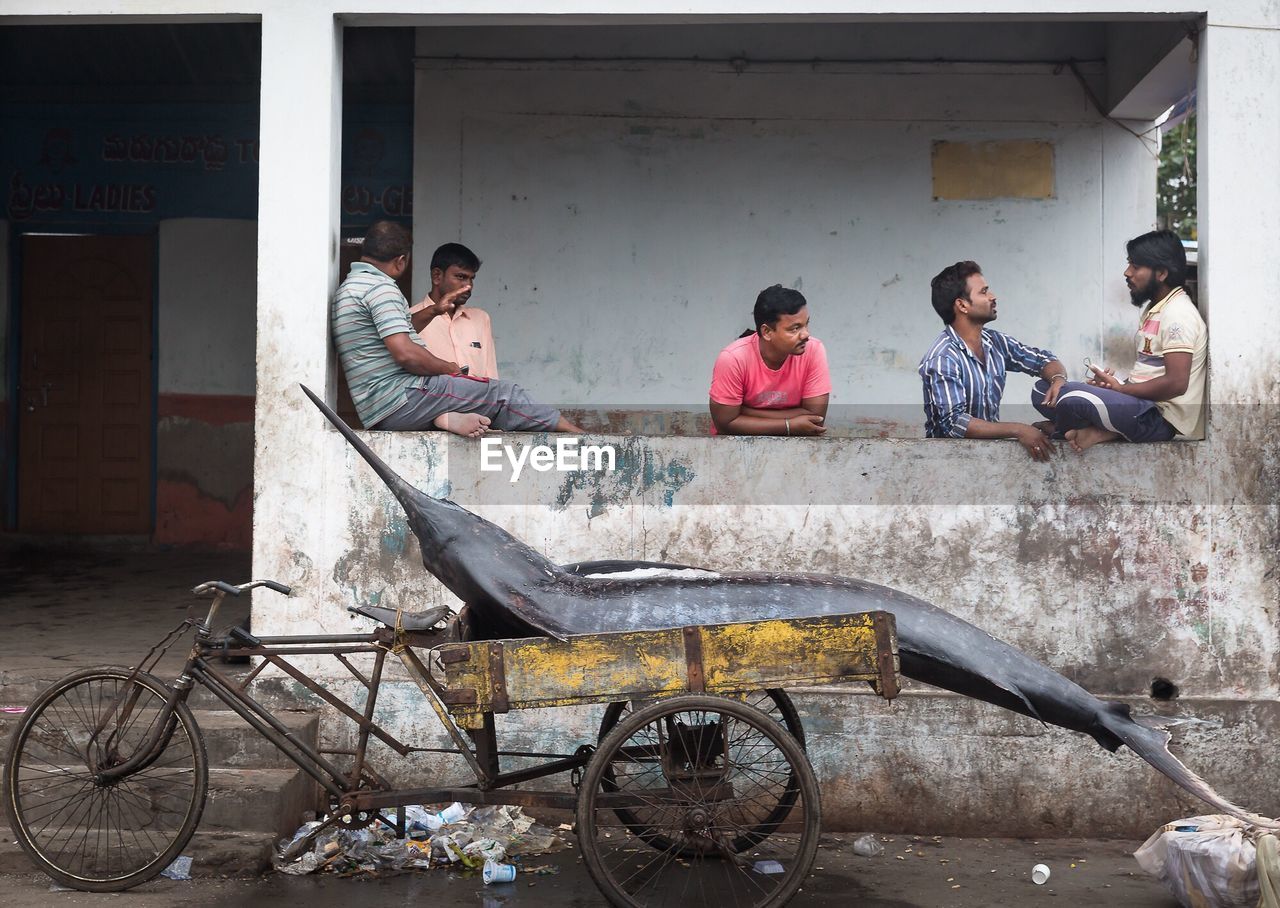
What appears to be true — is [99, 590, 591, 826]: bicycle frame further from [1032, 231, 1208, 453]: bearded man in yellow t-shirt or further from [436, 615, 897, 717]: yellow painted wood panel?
[1032, 231, 1208, 453]: bearded man in yellow t-shirt

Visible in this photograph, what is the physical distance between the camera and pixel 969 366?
225 inches

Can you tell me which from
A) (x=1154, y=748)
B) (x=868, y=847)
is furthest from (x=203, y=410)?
(x=1154, y=748)

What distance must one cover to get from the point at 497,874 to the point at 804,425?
2.26 m

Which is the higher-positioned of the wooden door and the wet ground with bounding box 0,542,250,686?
the wooden door

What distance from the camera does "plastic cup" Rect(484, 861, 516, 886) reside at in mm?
4703

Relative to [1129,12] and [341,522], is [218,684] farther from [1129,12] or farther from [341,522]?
[1129,12]

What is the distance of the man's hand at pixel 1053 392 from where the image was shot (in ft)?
18.2

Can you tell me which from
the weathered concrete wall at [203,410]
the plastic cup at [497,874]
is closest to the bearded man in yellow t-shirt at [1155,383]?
the plastic cup at [497,874]

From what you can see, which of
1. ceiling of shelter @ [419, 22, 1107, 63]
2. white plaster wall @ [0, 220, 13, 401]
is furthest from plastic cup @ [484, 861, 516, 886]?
white plaster wall @ [0, 220, 13, 401]

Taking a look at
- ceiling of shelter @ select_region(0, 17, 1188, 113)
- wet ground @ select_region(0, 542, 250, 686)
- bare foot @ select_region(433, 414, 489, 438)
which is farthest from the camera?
ceiling of shelter @ select_region(0, 17, 1188, 113)

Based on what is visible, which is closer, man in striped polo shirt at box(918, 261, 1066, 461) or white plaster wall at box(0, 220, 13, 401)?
man in striped polo shirt at box(918, 261, 1066, 461)

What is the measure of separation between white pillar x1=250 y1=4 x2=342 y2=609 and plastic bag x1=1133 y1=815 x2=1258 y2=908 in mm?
3532

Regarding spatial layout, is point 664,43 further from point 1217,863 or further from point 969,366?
point 1217,863

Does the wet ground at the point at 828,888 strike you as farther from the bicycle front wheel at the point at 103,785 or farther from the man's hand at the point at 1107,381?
the man's hand at the point at 1107,381
